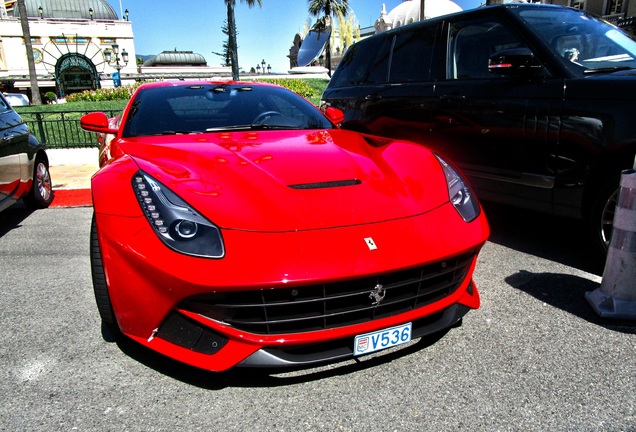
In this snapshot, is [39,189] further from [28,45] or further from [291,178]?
[28,45]

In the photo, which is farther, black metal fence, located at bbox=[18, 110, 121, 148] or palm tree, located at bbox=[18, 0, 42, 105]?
palm tree, located at bbox=[18, 0, 42, 105]

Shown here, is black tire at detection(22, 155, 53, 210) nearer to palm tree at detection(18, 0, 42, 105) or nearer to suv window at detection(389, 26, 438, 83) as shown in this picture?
suv window at detection(389, 26, 438, 83)

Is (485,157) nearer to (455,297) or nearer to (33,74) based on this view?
(455,297)

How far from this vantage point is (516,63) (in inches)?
134

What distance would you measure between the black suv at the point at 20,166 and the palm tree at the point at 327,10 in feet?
125

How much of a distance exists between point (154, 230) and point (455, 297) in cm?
135

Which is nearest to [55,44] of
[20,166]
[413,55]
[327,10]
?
[327,10]

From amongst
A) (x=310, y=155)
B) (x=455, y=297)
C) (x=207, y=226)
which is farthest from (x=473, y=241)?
(x=207, y=226)

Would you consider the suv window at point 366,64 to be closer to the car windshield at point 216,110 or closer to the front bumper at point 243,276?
the car windshield at point 216,110

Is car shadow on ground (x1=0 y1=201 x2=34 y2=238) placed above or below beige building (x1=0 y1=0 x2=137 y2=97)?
below

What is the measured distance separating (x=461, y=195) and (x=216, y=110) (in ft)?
6.54

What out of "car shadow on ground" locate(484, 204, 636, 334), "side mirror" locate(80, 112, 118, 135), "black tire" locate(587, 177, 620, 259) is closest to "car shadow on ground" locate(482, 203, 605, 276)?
"car shadow on ground" locate(484, 204, 636, 334)

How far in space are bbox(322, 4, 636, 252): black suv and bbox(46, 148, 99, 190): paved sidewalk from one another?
16.6 feet

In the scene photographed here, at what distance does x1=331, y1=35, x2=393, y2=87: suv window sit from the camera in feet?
16.4
